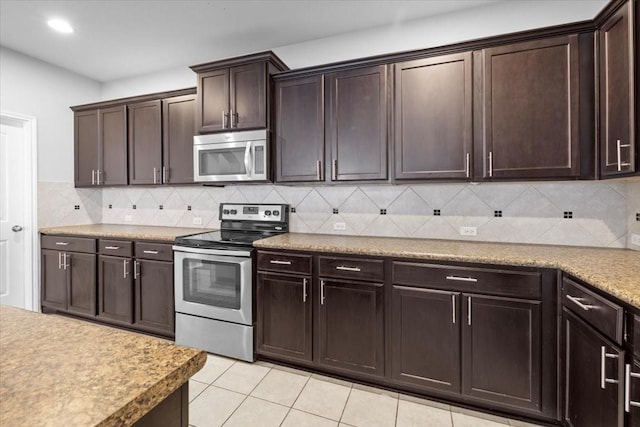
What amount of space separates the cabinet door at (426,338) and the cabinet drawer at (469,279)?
6cm

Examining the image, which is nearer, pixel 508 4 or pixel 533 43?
pixel 533 43

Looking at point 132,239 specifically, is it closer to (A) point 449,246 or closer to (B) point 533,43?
(A) point 449,246

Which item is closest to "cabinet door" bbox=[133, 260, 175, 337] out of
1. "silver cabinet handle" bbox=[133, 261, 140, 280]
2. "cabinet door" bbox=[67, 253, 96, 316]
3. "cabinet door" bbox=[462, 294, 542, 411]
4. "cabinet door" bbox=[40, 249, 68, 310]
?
"silver cabinet handle" bbox=[133, 261, 140, 280]

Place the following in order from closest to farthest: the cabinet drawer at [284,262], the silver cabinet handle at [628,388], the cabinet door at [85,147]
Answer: the silver cabinet handle at [628,388], the cabinet drawer at [284,262], the cabinet door at [85,147]

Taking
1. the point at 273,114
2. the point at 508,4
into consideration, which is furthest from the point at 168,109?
the point at 508,4

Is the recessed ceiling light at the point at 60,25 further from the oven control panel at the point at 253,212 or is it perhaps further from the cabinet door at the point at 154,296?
the cabinet door at the point at 154,296

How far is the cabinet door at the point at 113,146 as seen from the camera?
3418mm

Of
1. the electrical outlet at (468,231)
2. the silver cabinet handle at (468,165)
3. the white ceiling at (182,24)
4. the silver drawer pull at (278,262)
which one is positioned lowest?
the silver drawer pull at (278,262)

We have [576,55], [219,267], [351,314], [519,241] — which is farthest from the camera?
[219,267]

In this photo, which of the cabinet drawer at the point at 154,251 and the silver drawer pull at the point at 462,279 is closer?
the silver drawer pull at the point at 462,279

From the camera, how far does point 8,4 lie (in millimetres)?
2447

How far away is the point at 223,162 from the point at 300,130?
755 millimetres

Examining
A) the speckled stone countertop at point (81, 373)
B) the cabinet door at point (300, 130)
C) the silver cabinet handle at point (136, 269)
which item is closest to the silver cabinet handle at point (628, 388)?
the speckled stone countertop at point (81, 373)

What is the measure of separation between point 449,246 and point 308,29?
7.04ft
